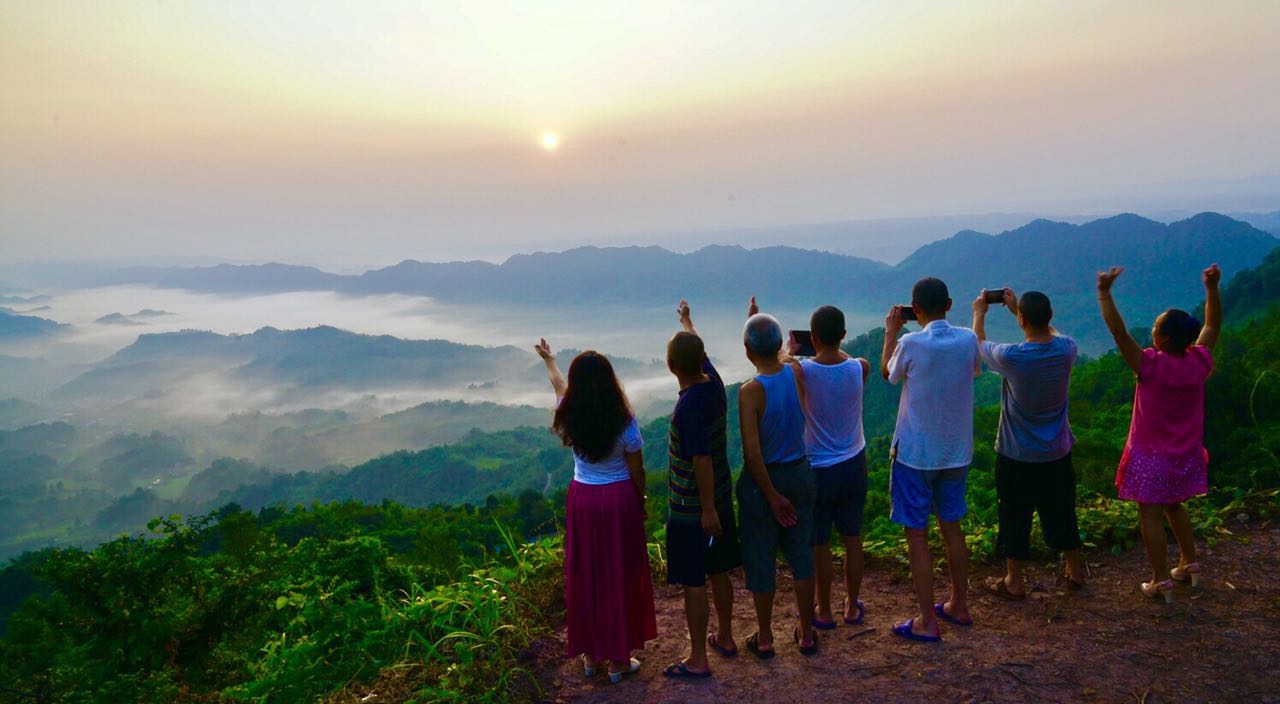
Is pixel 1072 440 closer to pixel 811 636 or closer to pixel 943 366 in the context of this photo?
pixel 943 366

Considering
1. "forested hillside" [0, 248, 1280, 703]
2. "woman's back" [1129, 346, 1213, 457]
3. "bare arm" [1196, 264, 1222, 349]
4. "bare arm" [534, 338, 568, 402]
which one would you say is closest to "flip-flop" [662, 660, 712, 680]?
"forested hillside" [0, 248, 1280, 703]

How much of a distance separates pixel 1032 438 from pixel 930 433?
724 mm

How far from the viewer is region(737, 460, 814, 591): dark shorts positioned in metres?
3.53

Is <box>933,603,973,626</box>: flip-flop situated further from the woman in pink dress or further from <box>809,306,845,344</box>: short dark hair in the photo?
<box>809,306,845,344</box>: short dark hair

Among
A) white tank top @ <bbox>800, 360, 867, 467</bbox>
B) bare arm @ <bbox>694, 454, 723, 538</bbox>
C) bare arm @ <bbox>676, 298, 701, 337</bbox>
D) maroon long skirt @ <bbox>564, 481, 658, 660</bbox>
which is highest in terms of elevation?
bare arm @ <bbox>676, 298, 701, 337</bbox>

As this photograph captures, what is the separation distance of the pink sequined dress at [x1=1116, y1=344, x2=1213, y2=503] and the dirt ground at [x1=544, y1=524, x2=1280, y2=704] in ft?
2.23

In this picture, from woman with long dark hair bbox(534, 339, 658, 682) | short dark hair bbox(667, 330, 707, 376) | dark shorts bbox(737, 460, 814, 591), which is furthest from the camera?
dark shorts bbox(737, 460, 814, 591)

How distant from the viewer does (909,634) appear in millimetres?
3895

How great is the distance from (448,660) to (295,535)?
3207 cm

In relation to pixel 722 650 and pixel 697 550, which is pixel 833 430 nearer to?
pixel 697 550

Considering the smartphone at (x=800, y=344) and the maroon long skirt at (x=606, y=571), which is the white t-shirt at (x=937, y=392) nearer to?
the smartphone at (x=800, y=344)

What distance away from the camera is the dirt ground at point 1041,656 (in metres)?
3.35

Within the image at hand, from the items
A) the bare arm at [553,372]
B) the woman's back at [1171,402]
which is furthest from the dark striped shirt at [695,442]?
the woman's back at [1171,402]

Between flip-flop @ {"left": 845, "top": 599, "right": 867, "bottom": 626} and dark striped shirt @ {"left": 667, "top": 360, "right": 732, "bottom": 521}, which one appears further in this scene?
flip-flop @ {"left": 845, "top": 599, "right": 867, "bottom": 626}
